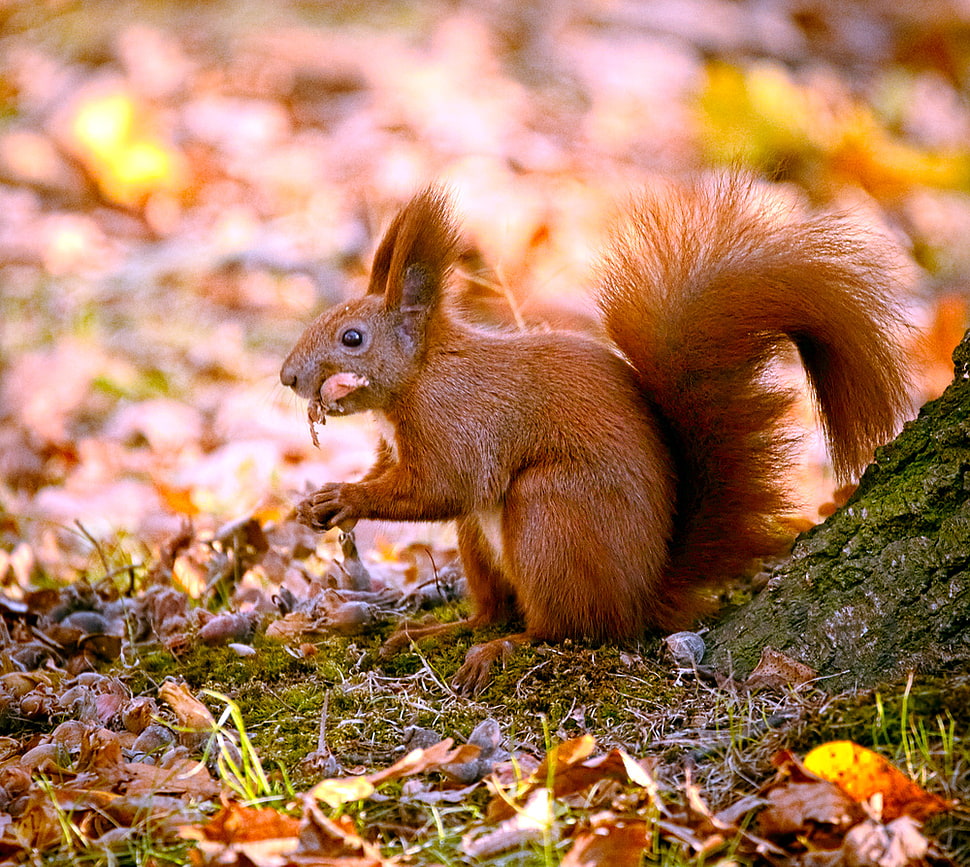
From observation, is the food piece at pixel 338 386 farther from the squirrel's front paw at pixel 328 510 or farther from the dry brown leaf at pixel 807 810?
the dry brown leaf at pixel 807 810

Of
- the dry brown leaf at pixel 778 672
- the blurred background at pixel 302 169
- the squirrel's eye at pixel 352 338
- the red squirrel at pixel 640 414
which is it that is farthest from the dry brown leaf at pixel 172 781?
the blurred background at pixel 302 169

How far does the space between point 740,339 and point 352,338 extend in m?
0.91

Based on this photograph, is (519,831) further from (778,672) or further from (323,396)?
(323,396)

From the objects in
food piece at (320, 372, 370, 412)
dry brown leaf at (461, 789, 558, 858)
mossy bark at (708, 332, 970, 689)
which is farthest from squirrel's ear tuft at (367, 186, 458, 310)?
dry brown leaf at (461, 789, 558, 858)

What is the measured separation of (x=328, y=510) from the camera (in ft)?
8.06

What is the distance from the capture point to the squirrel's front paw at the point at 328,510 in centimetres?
245

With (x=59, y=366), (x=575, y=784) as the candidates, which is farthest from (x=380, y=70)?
(x=575, y=784)

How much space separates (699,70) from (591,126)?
1.15m

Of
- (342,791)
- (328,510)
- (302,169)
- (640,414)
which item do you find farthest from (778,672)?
(302,169)

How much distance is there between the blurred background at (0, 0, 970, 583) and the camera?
418 cm

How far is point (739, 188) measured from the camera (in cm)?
232

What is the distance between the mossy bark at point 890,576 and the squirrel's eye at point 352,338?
107 centimetres

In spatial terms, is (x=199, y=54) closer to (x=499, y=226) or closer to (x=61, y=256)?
(x=61, y=256)

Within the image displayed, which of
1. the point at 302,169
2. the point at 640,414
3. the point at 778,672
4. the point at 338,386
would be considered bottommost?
the point at 778,672
